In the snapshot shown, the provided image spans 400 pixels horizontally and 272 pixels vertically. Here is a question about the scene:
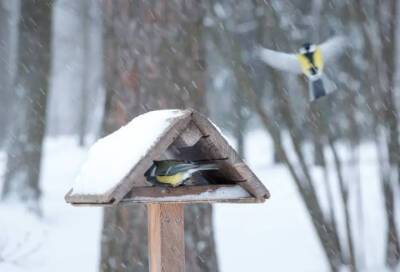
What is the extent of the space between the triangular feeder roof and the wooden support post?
0.10 meters

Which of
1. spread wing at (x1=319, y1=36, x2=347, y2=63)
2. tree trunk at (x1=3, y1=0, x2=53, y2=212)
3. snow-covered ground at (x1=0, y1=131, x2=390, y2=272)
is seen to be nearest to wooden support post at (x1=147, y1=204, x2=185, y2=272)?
spread wing at (x1=319, y1=36, x2=347, y2=63)

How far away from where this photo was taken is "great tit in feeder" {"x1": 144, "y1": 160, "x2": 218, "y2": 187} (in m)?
3.58

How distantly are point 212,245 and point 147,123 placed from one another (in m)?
3.05

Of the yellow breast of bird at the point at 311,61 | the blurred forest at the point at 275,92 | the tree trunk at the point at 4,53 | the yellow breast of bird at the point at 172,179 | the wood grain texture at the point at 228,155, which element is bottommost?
the yellow breast of bird at the point at 172,179

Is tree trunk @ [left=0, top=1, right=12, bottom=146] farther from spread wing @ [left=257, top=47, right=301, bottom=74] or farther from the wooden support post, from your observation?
the wooden support post

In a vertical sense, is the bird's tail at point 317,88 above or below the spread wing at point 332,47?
below

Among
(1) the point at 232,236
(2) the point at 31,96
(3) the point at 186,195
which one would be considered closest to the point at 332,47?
(1) the point at 232,236

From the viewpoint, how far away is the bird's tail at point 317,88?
26.4 ft

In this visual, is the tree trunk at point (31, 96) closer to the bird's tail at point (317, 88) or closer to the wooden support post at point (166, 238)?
the bird's tail at point (317, 88)

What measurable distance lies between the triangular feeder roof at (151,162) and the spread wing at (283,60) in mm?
4394

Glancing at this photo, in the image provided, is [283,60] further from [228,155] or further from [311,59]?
[228,155]

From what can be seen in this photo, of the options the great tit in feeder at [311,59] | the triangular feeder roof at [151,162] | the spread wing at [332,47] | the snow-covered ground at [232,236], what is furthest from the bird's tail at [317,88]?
the triangular feeder roof at [151,162]

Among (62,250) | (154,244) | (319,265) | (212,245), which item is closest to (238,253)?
(319,265)

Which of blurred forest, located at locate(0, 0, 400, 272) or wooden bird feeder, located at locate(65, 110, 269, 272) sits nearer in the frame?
wooden bird feeder, located at locate(65, 110, 269, 272)
